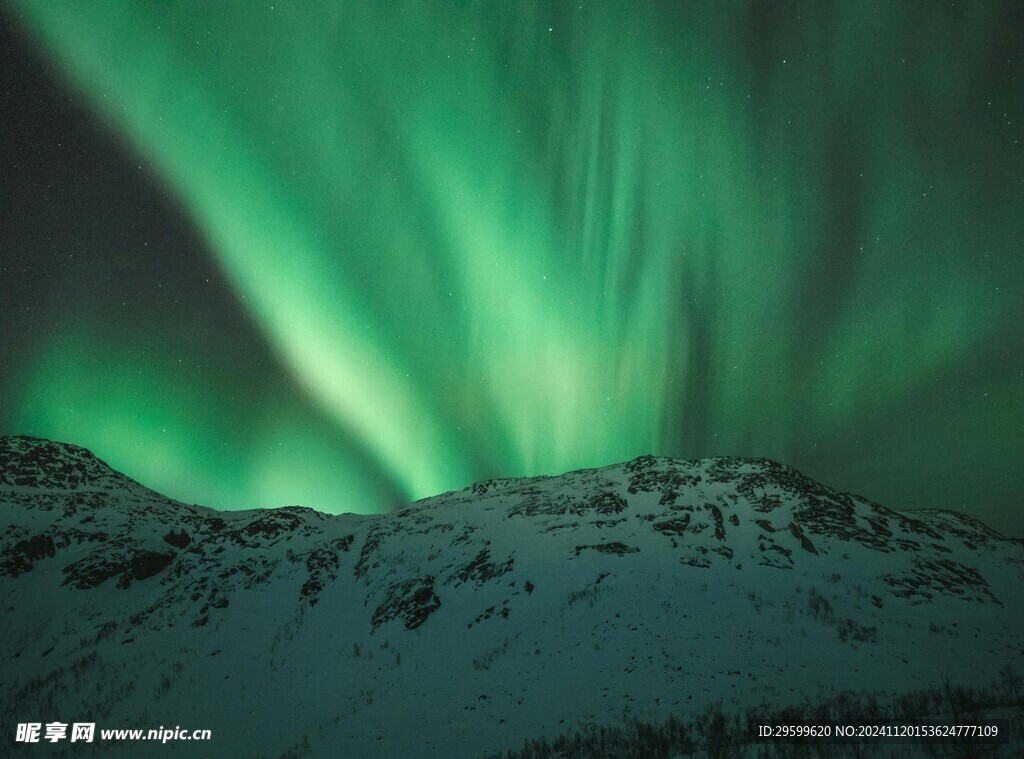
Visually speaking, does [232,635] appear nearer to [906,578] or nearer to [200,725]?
[200,725]

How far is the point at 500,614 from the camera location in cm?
2520

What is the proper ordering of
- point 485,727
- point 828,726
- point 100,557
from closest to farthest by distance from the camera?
point 828,726
point 485,727
point 100,557

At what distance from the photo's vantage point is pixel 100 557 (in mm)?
45156

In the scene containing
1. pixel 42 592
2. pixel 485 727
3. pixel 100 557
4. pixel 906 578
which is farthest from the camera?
pixel 100 557

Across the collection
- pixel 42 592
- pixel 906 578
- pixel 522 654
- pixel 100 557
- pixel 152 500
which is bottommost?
pixel 522 654

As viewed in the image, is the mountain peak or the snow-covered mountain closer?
the snow-covered mountain

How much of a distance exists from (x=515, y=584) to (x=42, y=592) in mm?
39714

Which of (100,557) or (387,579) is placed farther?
(100,557)

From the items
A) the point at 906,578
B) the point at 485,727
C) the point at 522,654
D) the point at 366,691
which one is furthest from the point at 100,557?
the point at 906,578

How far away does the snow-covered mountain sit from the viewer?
16.2m

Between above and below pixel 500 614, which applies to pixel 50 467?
above

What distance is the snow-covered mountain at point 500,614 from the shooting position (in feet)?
53.2

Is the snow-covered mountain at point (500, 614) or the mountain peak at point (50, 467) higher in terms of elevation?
the mountain peak at point (50, 467)

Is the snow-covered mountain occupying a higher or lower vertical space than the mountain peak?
lower
